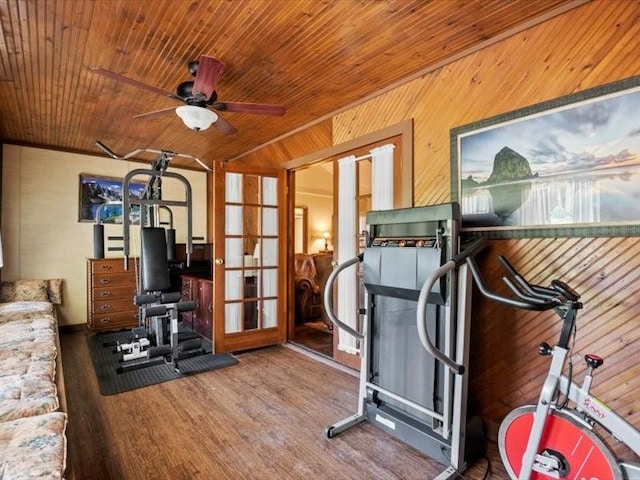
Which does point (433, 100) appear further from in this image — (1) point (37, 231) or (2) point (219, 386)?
(1) point (37, 231)

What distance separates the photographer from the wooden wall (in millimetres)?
1813

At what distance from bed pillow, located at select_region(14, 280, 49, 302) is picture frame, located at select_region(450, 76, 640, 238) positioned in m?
5.11

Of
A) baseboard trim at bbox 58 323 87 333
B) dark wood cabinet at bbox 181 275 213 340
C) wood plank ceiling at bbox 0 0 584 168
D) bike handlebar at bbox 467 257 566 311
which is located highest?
wood plank ceiling at bbox 0 0 584 168

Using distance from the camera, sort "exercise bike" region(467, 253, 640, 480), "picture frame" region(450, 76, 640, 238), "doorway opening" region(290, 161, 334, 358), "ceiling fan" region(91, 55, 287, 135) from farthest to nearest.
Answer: "doorway opening" region(290, 161, 334, 358)
"ceiling fan" region(91, 55, 287, 135)
"picture frame" region(450, 76, 640, 238)
"exercise bike" region(467, 253, 640, 480)

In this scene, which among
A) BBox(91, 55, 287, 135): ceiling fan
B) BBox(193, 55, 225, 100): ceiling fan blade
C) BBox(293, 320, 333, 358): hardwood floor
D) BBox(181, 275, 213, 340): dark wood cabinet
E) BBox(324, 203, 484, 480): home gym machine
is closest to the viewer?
BBox(324, 203, 484, 480): home gym machine

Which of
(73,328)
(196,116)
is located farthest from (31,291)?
(196,116)

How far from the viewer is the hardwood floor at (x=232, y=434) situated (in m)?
1.90

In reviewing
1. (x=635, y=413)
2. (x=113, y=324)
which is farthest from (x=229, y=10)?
(x=113, y=324)

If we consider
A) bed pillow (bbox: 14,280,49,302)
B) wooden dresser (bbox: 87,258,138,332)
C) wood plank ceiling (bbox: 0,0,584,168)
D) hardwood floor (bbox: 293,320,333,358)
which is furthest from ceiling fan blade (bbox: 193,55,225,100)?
bed pillow (bbox: 14,280,49,302)

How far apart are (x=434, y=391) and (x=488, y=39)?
2.34 meters

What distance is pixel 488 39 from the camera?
231cm

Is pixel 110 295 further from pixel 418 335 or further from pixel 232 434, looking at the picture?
pixel 418 335

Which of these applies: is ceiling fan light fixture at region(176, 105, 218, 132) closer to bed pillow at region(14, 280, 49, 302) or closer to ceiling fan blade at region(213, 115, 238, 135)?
ceiling fan blade at region(213, 115, 238, 135)

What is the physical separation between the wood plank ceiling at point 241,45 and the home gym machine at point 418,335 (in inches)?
46.9
